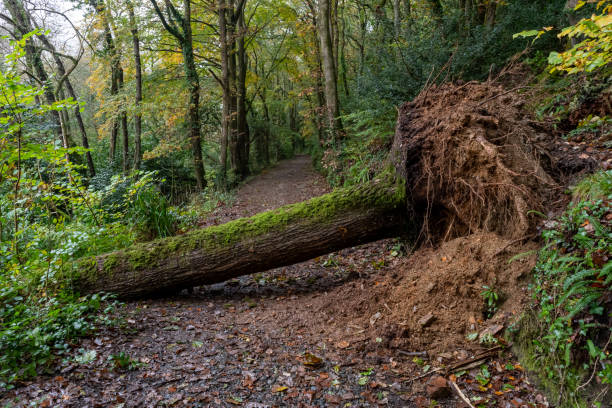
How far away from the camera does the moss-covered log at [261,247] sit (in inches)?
182

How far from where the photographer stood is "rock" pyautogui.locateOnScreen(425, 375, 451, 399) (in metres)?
2.60

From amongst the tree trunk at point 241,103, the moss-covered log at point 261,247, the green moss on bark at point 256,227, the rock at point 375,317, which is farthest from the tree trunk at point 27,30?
the rock at point 375,317

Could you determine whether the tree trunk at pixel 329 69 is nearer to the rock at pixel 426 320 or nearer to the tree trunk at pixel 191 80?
the tree trunk at pixel 191 80

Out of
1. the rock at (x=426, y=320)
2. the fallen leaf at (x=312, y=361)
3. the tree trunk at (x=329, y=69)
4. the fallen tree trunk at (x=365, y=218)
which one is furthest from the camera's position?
the tree trunk at (x=329, y=69)

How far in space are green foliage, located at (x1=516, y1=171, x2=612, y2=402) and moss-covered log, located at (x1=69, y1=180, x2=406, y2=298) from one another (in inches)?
83.7

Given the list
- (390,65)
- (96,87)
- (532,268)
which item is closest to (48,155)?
(532,268)

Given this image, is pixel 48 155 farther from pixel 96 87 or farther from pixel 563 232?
pixel 96 87

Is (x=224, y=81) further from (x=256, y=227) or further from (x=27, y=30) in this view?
(x=256, y=227)

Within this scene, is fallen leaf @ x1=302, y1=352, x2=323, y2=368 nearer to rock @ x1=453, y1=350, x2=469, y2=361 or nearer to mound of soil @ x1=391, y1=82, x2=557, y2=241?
rock @ x1=453, y1=350, x2=469, y2=361

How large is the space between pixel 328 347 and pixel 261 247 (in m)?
1.79

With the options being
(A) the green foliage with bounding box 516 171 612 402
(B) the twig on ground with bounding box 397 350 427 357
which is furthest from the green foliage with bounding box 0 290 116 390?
(A) the green foliage with bounding box 516 171 612 402

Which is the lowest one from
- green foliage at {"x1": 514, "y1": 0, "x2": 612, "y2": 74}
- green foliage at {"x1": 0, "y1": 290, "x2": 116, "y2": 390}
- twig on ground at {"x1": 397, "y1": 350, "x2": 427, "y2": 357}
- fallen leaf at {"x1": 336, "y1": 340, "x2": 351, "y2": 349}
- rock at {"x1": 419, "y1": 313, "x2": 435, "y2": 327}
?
twig on ground at {"x1": 397, "y1": 350, "x2": 427, "y2": 357}

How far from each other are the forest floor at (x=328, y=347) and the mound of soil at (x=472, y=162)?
0.39 m

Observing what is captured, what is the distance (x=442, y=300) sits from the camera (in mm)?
3459
